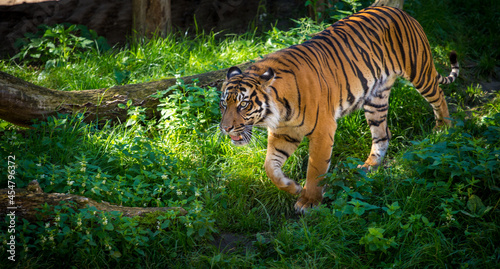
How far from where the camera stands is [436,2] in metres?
7.29

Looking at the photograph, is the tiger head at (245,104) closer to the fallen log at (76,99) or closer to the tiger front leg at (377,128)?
the tiger front leg at (377,128)

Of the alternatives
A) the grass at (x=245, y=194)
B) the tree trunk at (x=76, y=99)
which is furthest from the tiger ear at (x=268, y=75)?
the tree trunk at (x=76, y=99)

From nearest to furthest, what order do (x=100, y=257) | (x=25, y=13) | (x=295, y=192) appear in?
(x=100, y=257) < (x=295, y=192) < (x=25, y=13)

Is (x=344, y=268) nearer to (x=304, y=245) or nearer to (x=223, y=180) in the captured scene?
(x=304, y=245)

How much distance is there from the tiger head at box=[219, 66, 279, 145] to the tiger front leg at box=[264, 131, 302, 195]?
0.43 meters

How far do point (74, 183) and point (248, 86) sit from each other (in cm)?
152

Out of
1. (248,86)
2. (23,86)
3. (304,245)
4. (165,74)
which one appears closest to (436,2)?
(165,74)

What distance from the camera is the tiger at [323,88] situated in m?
3.64

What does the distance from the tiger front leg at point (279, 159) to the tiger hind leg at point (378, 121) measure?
89 centimetres

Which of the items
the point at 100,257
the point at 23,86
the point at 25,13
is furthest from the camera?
the point at 25,13

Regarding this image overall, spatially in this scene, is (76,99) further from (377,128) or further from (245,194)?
(377,128)

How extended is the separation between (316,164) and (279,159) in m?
0.34

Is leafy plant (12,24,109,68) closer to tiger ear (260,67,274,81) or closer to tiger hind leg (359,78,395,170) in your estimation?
tiger ear (260,67,274,81)

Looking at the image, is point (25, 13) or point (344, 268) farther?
point (25, 13)
